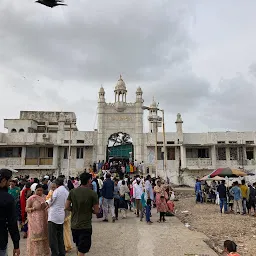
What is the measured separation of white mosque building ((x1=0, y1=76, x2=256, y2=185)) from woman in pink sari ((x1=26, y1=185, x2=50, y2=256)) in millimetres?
23781

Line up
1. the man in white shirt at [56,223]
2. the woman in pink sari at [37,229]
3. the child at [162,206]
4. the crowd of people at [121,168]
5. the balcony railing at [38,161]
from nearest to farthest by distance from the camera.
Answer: the man in white shirt at [56,223]
the woman in pink sari at [37,229]
the child at [162,206]
the crowd of people at [121,168]
the balcony railing at [38,161]

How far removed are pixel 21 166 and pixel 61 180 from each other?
26.1 meters

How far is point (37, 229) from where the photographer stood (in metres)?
5.35

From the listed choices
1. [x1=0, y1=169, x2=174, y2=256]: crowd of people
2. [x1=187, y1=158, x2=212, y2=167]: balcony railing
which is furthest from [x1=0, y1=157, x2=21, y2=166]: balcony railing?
[x1=0, y1=169, x2=174, y2=256]: crowd of people

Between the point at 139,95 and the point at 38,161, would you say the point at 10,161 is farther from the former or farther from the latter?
the point at 139,95

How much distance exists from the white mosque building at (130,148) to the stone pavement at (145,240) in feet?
65.0

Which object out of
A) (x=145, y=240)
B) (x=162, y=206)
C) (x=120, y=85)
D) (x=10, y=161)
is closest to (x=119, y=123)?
(x=120, y=85)

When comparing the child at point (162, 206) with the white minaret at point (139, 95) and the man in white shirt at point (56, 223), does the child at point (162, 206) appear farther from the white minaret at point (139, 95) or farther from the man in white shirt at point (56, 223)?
the white minaret at point (139, 95)

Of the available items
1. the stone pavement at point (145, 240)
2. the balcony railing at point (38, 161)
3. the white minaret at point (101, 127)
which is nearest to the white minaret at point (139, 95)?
the white minaret at point (101, 127)

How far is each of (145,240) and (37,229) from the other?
10.4ft

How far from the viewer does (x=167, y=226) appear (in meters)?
9.49

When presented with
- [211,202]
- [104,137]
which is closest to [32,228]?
[211,202]

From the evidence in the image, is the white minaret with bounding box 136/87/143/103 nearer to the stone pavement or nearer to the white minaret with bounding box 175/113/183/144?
the white minaret with bounding box 175/113/183/144

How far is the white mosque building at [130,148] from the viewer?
29797mm
